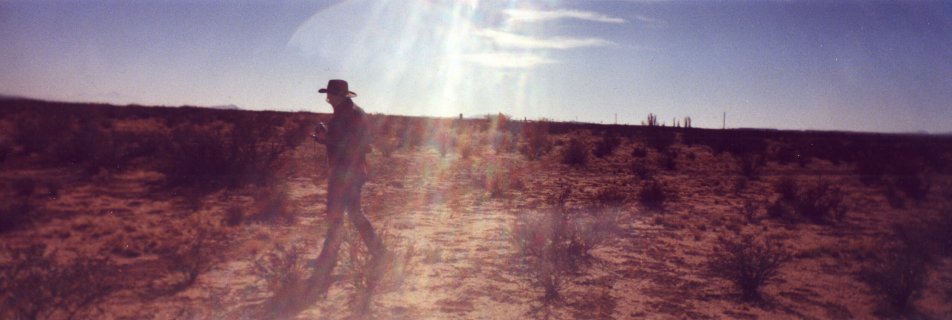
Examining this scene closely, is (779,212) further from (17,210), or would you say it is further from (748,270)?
(17,210)

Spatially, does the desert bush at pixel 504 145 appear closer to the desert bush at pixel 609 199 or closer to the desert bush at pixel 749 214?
the desert bush at pixel 609 199

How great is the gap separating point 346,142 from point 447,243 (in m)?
2.37

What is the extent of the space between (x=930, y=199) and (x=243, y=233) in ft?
48.3

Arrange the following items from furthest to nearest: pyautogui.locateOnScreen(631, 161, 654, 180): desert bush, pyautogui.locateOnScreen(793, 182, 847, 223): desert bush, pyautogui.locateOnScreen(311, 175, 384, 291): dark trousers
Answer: pyautogui.locateOnScreen(631, 161, 654, 180): desert bush → pyautogui.locateOnScreen(793, 182, 847, 223): desert bush → pyautogui.locateOnScreen(311, 175, 384, 291): dark trousers

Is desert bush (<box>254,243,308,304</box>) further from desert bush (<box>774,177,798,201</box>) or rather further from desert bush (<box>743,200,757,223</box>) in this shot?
desert bush (<box>774,177,798,201</box>)

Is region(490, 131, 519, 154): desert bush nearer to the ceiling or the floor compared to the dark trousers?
nearer to the ceiling

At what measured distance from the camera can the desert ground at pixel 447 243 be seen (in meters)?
4.85

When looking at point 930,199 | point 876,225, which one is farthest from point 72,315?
point 930,199

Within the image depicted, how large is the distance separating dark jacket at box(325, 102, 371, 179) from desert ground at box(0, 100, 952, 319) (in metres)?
0.85

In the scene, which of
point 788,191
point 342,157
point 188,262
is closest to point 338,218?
point 342,157

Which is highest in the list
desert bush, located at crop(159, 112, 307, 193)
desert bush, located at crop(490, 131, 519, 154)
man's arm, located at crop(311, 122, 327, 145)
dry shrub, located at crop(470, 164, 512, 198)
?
man's arm, located at crop(311, 122, 327, 145)

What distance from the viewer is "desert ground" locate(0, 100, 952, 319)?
4.85 metres

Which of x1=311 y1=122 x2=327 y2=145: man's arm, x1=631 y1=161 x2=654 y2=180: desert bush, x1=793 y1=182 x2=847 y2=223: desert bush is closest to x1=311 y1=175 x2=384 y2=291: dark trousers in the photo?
x1=311 y1=122 x2=327 y2=145: man's arm

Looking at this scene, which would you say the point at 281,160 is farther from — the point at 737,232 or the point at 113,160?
the point at 737,232
